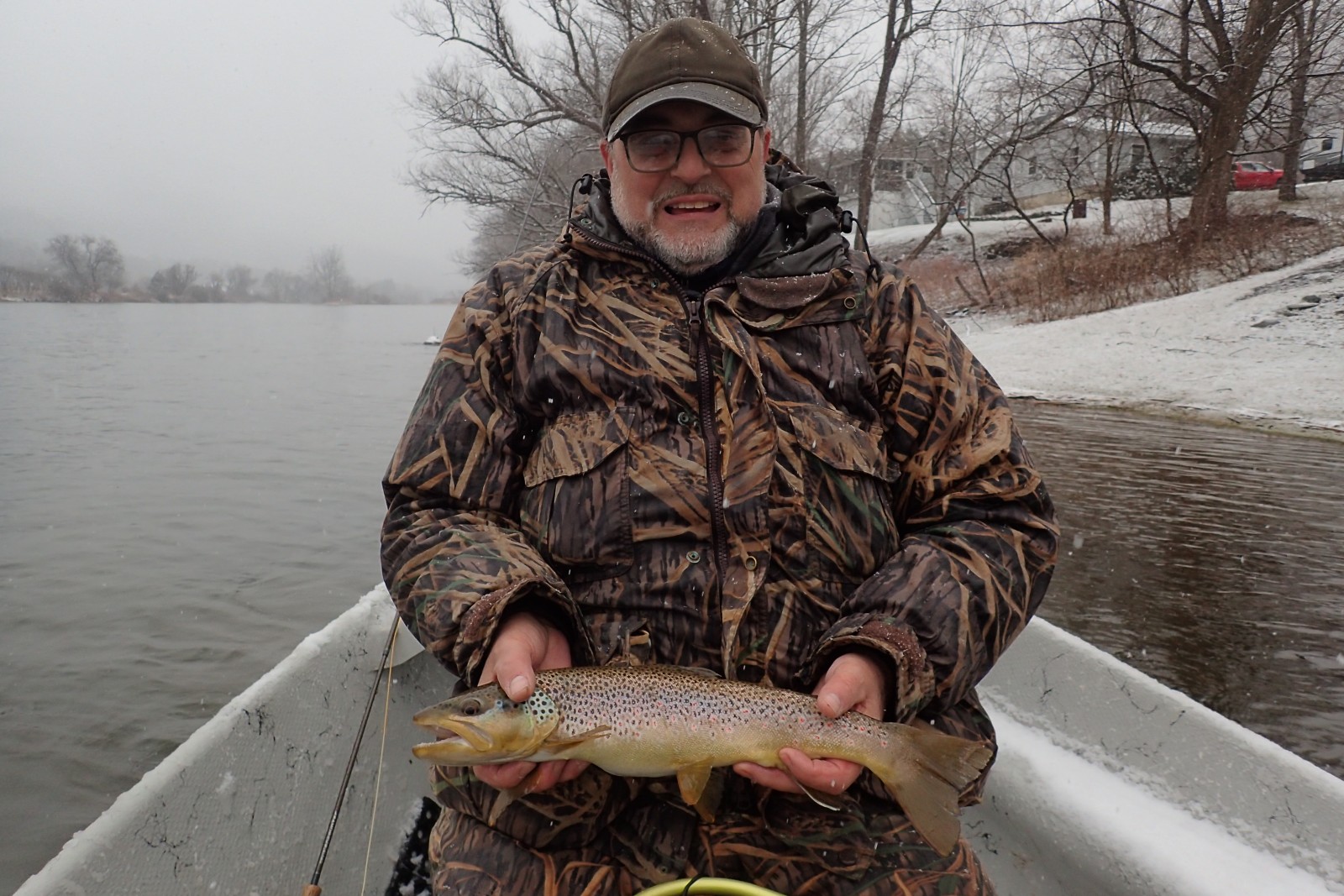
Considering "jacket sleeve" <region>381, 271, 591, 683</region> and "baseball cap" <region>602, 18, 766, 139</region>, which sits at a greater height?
"baseball cap" <region>602, 18, 766, 139</region>

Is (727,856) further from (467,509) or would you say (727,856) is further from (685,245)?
(685,245)

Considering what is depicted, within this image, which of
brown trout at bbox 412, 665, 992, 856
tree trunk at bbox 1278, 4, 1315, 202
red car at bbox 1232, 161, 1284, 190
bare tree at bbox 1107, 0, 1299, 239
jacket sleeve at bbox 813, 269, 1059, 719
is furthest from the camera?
red car at bbox 1232, 161, 1284, 190

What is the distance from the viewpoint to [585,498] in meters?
2.39

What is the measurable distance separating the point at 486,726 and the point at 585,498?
2.24 feet

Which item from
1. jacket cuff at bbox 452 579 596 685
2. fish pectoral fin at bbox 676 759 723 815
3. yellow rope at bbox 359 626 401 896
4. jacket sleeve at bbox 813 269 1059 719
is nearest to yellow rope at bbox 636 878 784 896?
fish pectoral fin at bbox 676 759 723 815

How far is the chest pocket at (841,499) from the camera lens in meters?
2.38

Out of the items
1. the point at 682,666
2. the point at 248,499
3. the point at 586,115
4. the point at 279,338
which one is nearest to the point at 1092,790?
the point at 682,666

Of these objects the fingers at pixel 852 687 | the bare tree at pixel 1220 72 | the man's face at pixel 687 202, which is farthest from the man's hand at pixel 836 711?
the bare tree at pixel 1220 72

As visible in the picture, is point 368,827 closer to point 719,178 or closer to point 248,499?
point 719,178

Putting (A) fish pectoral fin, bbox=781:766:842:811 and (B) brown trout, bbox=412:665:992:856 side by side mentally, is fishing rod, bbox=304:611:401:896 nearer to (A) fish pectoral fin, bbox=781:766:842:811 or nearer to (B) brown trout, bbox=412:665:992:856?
(B) brown trout, bbox=412:665:992:856

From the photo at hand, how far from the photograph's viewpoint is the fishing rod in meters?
2.65

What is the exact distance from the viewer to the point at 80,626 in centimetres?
695

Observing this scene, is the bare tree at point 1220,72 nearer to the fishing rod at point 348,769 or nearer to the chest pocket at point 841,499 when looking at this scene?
the chest pocket at point 841,499

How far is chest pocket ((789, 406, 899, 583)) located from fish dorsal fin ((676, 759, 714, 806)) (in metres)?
0.60
